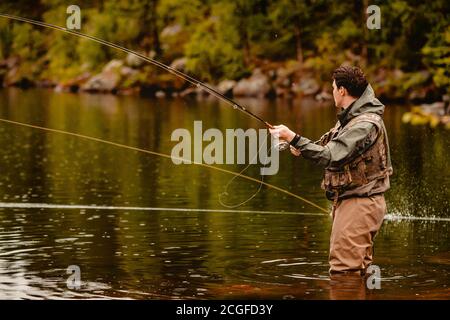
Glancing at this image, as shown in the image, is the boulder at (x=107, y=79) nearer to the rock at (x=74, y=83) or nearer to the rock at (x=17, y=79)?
the rock at (x=74, y=83)

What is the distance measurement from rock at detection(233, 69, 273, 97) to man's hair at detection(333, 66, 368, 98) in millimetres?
47310

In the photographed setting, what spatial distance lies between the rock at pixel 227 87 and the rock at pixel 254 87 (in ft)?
0.67

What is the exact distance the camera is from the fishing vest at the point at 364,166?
9586 mm

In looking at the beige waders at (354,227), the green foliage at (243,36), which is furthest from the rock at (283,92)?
the beige waders at (354,227)

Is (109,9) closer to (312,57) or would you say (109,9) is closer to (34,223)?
(312,57)

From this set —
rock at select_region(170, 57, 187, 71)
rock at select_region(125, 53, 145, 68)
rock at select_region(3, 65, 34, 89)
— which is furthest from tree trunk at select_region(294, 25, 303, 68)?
rock at select_region(3, 65, 34, 89)

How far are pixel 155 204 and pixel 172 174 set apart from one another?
4967mm

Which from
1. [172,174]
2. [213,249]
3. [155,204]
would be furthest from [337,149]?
[172,174]

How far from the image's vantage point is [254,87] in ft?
189

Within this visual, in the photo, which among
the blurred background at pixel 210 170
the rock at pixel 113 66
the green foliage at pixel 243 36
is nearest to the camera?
the blurred background at pixel 210 170

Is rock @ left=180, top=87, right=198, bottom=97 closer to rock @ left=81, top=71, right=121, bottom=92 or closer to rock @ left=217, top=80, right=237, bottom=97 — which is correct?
rock @ left=217, top=80, right=237, bottom=97

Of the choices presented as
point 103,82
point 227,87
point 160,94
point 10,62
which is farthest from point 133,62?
point 10,62

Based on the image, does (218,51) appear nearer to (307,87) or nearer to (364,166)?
(307,87)

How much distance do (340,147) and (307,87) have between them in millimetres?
47557
